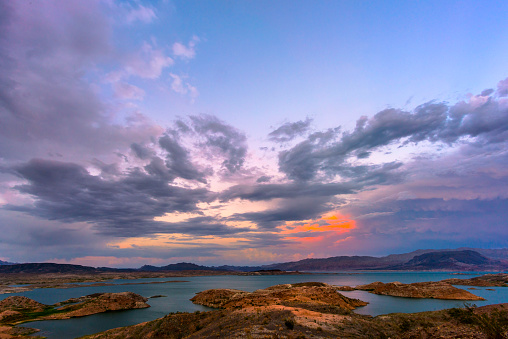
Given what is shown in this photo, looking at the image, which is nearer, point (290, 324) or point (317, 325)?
point (290, 324)

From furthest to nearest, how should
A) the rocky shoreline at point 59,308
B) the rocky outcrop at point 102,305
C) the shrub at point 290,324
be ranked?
1. the rocky outcrop at point 102,305
2. the rocky shoreline at point 59,308
3. the shrub at point 290,324

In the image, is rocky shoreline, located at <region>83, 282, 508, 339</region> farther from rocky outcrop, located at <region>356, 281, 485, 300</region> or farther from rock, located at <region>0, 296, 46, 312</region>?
rocky outcrop, located at <region>356, 281, 485, 300</region>

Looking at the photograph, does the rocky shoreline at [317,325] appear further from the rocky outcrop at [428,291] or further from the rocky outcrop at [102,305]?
the rocky outcrop at [428,291]

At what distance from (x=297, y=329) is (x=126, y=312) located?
64355mm

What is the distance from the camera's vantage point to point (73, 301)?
87.9 meters

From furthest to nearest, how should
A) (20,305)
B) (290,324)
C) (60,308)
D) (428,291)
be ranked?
(428,291) < (20,305) < (60,308) < (290,324)

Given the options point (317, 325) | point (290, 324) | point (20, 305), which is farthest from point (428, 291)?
point (20, 305)

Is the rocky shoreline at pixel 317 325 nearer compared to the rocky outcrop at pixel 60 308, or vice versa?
the rocky shoreline at pixel 317 325

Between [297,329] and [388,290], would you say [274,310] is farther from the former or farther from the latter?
[388,290]

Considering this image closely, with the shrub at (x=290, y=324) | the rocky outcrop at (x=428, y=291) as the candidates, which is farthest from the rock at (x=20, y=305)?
the rocky outcrop at (x=428, y=291)

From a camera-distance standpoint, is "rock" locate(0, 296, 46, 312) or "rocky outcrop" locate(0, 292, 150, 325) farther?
"rock" locate(0, 296, 46, 312)

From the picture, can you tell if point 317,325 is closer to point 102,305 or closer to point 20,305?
point 102,305

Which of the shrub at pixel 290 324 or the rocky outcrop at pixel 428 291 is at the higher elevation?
the shrub at pixel 290 324

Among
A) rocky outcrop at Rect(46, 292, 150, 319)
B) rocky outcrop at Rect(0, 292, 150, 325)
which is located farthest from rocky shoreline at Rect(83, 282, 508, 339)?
rocky outcrop at Rect(0, 292, 150, 325)
